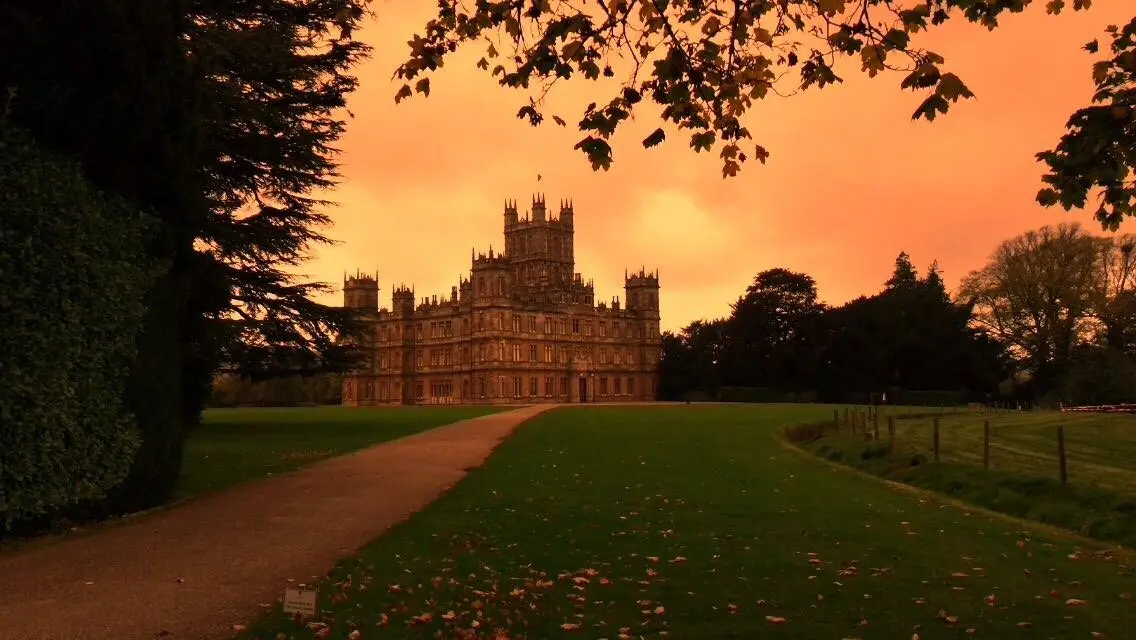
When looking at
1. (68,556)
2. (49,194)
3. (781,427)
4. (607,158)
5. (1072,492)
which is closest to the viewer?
(607,158)

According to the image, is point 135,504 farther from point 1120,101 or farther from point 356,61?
point 356,61

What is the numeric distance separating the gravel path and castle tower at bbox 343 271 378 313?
298 feet

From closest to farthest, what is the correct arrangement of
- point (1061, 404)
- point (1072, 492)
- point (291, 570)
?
1. point (291, 570)
2. point (1072, 492)
3. point (1061, 404)

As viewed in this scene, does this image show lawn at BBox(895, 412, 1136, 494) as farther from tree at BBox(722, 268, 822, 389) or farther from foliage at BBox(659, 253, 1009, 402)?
tree at BBox(722, 268, 822, 389)

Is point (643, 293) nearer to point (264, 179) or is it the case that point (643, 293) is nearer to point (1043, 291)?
point (1043, 291)

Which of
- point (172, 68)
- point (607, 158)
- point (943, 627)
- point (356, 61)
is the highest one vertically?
point (356, 61)

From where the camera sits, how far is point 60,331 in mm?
9211

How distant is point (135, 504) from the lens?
1065cm

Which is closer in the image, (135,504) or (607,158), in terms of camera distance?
(607,158)

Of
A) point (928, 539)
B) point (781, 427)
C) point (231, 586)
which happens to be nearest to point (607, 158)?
point (231, 586)

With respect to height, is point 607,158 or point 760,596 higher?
point 607,158

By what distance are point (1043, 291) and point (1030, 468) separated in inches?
1871

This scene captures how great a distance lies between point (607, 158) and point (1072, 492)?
33.7 ft

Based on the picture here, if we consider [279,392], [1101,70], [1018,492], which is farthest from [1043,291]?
[279,392]
